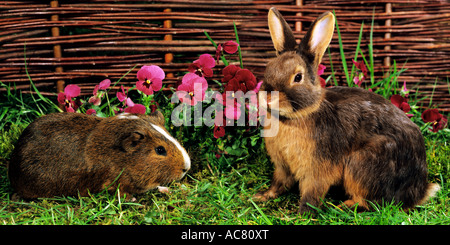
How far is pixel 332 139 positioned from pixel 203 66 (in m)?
1.26

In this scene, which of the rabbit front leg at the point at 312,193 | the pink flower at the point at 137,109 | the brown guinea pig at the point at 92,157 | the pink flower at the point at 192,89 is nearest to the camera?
the rabbit front leg at the point at 312,193

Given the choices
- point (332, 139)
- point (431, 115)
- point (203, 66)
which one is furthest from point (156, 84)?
point (431, 115)

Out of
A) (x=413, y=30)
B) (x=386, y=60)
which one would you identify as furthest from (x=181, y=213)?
(x=413, y=30)

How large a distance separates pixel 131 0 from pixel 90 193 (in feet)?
7.17

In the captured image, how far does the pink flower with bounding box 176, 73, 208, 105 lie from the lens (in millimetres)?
3479

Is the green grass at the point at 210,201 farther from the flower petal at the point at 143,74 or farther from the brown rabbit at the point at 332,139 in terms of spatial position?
the flower petal at the point at 143,74

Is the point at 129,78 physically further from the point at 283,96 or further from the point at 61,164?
the point at 283,96

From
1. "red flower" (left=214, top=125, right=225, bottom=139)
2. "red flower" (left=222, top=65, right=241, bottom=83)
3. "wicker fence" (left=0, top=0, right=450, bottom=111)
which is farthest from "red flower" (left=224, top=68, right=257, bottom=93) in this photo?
"wicker fence" (left=0, top=0, right=450, bottom=111)

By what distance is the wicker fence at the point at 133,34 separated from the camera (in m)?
4.23

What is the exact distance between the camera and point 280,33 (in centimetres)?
305

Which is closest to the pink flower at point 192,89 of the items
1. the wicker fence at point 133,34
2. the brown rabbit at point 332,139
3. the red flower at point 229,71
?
the red flower at point 229,71

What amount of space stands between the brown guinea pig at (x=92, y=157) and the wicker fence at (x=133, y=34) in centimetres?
116

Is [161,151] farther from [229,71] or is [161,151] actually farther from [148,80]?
[229,71]

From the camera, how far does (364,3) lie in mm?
4750
